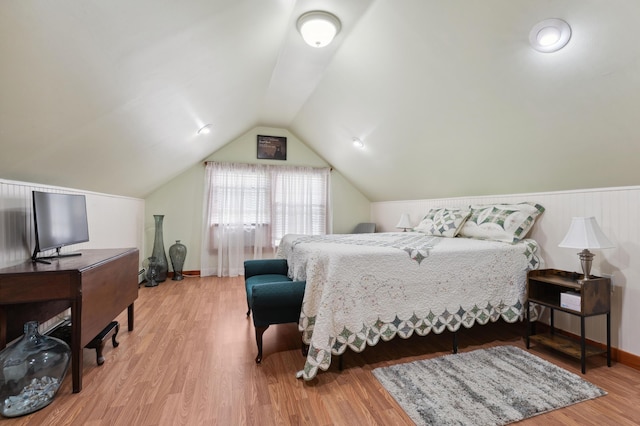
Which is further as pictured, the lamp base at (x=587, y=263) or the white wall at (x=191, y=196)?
the white wall at (x=191, y=196)

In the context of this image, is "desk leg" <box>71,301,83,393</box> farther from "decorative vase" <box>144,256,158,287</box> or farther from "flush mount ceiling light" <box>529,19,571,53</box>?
"flush mount ceiling light" <box>529,19,571,53</box>

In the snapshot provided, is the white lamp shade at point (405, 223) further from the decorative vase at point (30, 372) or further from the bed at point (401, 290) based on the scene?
the decorative vase at point (30, 372)

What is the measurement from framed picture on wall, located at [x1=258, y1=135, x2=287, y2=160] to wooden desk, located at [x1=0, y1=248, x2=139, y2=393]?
3.24 m

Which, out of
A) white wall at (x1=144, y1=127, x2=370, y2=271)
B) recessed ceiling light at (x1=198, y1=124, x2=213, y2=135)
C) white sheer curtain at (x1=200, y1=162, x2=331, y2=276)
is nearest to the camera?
recessed ceiling light at (x1=198, y1=124, x2=213, y2=135)

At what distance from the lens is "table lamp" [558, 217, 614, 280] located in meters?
1.86

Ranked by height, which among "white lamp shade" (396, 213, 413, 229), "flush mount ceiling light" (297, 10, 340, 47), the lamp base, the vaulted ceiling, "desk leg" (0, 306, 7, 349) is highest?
"flush mount ceiling light" (297, 10, 340, 47)

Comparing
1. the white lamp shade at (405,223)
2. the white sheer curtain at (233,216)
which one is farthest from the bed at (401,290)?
the white sheer curtain at (233,216)

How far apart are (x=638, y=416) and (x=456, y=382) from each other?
860 millimetres

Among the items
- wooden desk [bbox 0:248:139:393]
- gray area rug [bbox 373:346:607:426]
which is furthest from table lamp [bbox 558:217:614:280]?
wooden desk [bbox 0:248:139:393]

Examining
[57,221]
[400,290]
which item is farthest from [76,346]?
[400,290]

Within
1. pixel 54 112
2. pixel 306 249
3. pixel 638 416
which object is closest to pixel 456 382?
pixel 638 416

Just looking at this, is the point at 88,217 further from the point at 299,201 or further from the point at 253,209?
the point at 299,201

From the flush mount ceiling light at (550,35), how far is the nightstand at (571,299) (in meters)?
1.50

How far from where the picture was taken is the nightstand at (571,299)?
190cm
